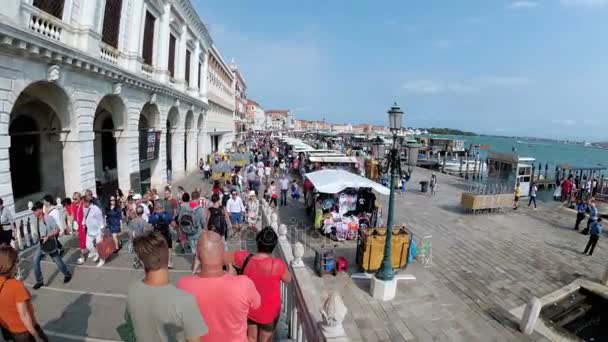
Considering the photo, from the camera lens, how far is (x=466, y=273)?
8.79 meters

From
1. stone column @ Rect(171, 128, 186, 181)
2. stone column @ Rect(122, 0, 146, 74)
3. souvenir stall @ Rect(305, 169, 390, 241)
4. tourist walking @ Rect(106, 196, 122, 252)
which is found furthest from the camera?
stone column @ Rect(171, 128, 186, 181)

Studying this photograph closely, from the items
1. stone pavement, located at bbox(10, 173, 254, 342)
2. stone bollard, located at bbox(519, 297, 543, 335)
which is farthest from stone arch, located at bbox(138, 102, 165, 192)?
stone bollard, located at bbox(519, 297, 543, 335)

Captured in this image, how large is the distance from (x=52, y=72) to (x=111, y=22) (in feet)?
19.0

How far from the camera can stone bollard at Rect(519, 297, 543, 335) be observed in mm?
6209

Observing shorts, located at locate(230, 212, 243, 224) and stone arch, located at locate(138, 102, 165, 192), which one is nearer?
shorts, located at locate(230, 212, 243, 224)

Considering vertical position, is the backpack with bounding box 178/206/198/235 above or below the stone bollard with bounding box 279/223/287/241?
below

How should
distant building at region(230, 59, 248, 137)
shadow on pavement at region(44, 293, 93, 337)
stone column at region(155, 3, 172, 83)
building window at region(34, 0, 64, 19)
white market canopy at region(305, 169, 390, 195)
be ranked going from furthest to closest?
distant building at region(230, 59, 248, 137) < stone column at region(155, 3, 172, 83) < white market canopy at region(305, 169, 390, 195) < building window at region(34, 0, 64, 19) < shadow on pavement at region(44, 293, 93, 337)

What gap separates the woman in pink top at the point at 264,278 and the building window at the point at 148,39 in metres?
18.2

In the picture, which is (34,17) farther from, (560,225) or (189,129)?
(560,225)

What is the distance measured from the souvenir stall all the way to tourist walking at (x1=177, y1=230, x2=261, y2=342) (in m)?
7.94


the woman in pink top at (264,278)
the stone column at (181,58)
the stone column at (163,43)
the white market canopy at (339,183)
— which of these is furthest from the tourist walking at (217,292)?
the stone column at (181,58)

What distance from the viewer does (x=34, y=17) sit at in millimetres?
9250

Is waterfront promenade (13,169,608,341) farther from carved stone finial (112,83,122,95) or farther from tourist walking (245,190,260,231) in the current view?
carved stone finial (112,83,122,95)

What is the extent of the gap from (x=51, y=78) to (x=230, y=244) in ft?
24.4
